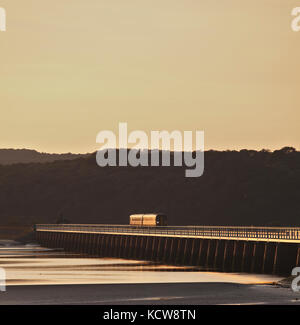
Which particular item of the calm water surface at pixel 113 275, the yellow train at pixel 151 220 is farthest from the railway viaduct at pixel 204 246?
the yellow train at pixel 151 220

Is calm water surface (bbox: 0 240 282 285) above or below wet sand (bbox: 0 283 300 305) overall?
below

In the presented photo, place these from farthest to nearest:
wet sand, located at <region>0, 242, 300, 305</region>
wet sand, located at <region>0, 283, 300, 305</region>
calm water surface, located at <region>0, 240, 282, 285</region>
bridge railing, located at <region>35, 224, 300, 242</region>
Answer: bridge railing, located at <region>35, 224, 300, 242</region> → calm water surface, located at <region>0, 240, 282, 285</region> → wet sand, located at <region>0, 242, 300, 305</region> → wet sand, located at <region>0, 283, 300, 305</region>

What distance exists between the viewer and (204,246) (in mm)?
107312

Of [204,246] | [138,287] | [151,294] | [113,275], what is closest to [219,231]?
[204,246]

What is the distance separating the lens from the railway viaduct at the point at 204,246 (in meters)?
86.6

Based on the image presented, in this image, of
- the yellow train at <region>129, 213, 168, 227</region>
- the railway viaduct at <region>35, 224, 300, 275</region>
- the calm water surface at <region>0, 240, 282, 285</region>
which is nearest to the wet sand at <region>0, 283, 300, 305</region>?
the calm water surface at <region>0, 240, 282, 285</region>

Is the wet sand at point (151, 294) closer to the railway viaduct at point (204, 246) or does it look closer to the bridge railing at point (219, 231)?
the railway viaduct at point (204, 246)

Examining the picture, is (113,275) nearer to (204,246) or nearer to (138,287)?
(138,287)

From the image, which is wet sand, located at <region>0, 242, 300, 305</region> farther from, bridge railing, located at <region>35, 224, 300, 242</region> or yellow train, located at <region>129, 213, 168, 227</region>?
yellow train, located at <region>129, 213, 168, 227</region>

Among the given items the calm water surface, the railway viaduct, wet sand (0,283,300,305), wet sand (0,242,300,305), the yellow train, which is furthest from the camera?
the yellow train

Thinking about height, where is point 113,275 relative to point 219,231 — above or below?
below

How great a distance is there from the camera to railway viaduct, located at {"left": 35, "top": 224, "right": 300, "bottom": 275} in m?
86.6
